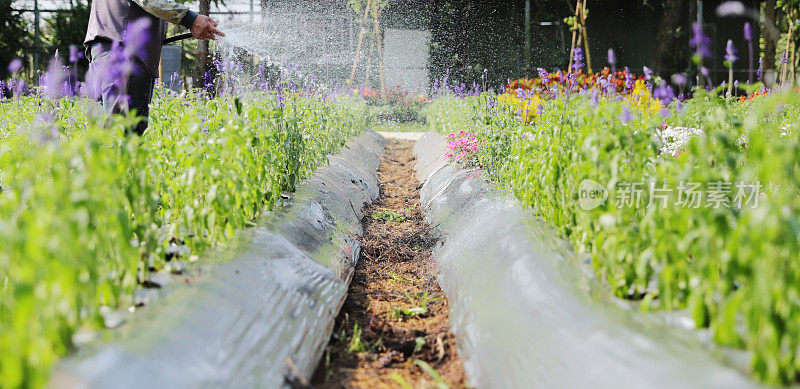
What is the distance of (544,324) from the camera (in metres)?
1.93

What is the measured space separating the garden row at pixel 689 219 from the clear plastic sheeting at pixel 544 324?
86mm

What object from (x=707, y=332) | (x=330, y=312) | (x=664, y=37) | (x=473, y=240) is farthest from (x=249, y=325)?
(x=664, y=37)

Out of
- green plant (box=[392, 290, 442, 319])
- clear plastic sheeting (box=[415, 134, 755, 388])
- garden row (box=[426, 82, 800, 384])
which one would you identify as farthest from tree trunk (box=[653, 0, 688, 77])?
green plant (box=[392, 290, 442, 319])

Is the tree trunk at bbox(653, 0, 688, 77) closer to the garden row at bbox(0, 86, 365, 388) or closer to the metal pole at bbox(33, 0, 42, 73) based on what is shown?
the garden row at bbox(0, 86, 365, 388)

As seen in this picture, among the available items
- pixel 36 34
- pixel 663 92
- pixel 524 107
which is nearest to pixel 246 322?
pixel 663 92

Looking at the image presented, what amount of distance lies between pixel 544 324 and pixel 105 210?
4.25ft

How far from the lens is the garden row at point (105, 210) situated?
1.30m

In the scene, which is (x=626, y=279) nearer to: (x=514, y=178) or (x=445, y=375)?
(x=445, y=375)

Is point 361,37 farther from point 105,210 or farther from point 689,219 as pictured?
point 105,210

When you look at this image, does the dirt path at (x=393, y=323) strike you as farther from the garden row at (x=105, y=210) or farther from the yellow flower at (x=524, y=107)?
the yellow flower at (x=524, y=107)

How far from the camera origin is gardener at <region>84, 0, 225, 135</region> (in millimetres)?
3486

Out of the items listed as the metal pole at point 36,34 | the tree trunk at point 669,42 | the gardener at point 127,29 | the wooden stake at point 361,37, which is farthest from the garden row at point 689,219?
the metal pole at point 36,34

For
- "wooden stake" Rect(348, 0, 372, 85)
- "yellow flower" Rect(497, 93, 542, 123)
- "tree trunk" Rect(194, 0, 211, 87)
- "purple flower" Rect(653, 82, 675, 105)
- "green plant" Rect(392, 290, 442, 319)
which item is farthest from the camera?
"wooden stake" Rect(348, 0, 372, 85)

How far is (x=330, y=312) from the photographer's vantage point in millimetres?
2689
